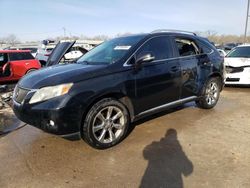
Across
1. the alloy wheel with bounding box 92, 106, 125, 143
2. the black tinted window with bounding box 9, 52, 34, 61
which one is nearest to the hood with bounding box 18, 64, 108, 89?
the alloy wheel with bounding box 92, 106, 125, 143

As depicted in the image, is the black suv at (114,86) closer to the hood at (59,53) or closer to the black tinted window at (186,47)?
the black tinted window at (186,47)

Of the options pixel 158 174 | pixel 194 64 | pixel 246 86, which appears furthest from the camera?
pixel 246 86

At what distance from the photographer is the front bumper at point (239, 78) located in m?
8.27

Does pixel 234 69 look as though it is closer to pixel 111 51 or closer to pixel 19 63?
pixel 111 51

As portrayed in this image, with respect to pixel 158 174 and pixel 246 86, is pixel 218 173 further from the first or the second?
pixel 246 86

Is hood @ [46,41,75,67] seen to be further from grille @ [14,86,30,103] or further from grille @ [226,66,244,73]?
grille @ [226,66,244,73]

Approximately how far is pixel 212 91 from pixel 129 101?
8.93 feet

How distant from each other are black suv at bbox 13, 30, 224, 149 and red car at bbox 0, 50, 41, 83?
668cm

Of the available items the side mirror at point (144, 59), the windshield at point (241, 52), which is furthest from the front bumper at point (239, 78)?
the side mirror at point (144, 59)

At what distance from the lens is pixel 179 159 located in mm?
3596

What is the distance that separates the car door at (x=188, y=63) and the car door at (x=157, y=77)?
0.18 metres

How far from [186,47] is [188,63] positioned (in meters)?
0.40

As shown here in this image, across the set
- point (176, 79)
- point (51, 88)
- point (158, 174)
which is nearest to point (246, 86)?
point (176, 79)

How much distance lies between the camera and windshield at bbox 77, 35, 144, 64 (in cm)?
437
